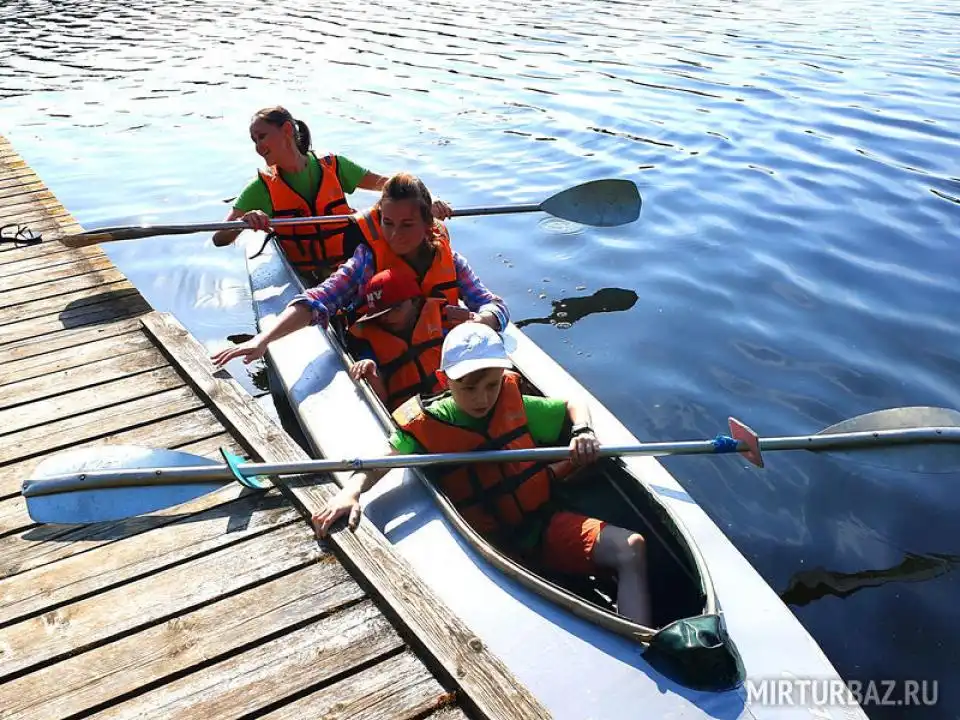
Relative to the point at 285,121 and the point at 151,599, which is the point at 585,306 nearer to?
the point at 285,121

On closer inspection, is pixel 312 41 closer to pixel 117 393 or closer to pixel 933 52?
pixel 933 52

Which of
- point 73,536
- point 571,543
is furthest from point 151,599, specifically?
point 571,543

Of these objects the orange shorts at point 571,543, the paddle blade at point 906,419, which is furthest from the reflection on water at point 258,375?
the paddle blade at point 906,419

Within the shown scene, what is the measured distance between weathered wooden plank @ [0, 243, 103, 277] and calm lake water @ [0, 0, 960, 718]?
3.24 feet

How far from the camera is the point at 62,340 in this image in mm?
4066

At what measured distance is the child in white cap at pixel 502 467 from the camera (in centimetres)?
281

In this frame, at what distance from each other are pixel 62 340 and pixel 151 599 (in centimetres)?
203

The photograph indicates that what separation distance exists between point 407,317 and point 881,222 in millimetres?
4458

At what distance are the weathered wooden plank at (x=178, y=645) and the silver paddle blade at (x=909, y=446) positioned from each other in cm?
202

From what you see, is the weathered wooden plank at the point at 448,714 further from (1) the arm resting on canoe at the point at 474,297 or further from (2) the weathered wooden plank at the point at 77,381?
(2) the weathered wooden plank at the point at 77,381

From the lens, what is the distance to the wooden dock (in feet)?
7.17

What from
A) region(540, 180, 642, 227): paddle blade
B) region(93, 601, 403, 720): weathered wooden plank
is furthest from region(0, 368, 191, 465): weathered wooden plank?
region(540, 180, 642, 227): paddle blade

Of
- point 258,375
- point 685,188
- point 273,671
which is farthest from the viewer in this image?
point 685,188

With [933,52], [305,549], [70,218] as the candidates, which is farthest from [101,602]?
[933,52]
